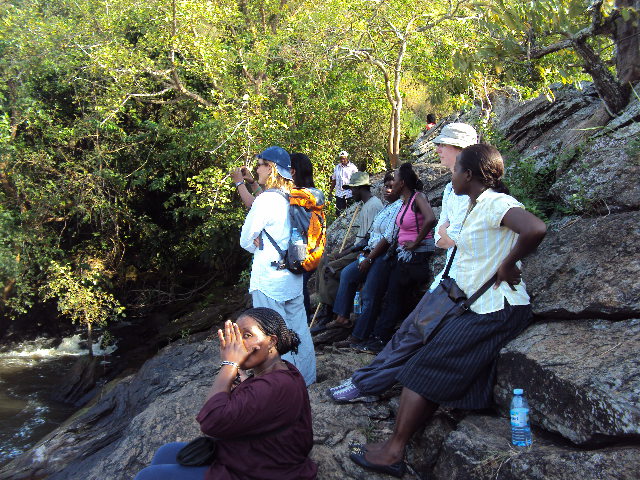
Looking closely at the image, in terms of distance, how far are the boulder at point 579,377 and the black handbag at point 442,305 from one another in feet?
1.14

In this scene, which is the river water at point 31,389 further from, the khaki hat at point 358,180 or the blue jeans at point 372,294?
the khaki hat at point 358,180

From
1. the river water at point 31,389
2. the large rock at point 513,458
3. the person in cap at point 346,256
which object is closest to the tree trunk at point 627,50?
the person in cap at point 346,256

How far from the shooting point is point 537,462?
8.45ft

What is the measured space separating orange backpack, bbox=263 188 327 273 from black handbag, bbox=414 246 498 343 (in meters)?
1.06

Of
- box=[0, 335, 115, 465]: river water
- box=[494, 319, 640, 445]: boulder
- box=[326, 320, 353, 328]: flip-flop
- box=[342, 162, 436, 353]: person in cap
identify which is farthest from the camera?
box=[0, 335, 115, 465]: river water

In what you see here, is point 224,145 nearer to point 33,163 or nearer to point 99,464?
point 33,163

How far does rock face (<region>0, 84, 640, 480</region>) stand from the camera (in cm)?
257

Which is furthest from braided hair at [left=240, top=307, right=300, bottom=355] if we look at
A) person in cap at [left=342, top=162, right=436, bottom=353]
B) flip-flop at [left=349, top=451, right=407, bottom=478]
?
person in cap at [left=342, top=162, right=436, bottom=353]

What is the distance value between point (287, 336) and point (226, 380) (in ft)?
1.30

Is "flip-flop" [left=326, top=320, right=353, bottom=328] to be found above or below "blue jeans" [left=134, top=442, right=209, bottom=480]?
below

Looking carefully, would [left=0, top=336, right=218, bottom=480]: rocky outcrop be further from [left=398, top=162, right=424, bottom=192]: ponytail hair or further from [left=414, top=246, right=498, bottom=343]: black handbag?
[left=398, top=162, right=424, bottom=192]: ponytail hair

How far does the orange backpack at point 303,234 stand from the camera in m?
4.18

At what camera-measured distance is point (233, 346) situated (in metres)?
2.68

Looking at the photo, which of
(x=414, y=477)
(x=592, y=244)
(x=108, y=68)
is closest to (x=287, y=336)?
(x=414, y=477)
